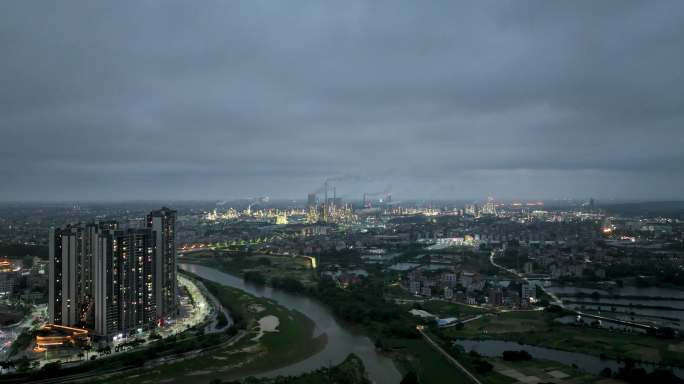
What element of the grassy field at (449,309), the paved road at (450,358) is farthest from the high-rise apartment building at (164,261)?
the grassy field at (449,309)

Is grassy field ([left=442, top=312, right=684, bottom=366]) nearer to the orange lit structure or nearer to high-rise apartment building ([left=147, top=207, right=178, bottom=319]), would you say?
high-rise apartment building ([left=147, top=207, right=178, bottom=319])

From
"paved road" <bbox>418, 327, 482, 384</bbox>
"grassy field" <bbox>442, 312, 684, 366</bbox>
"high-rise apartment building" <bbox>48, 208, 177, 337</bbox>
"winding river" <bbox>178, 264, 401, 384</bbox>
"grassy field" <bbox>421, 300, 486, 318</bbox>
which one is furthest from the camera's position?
"grassy field" <bbox>421, 300, 486, 318</bbox>

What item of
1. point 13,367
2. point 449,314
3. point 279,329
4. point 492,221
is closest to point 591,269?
point 449,314

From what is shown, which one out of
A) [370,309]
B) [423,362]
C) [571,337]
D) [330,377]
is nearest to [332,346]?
[423,362]

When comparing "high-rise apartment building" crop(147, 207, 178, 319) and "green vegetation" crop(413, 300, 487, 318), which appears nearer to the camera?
"high-rise apartment building" crop(147, 207, 178, 319)

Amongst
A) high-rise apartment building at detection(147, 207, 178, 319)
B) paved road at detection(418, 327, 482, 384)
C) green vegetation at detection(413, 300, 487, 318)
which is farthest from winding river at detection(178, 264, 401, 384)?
high-rise apartment building at detection(147, 207, 178, 319)

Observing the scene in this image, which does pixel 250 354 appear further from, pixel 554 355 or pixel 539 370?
pixel 554 355

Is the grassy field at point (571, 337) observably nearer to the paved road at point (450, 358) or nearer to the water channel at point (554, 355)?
the water channel at point (554, 355)
